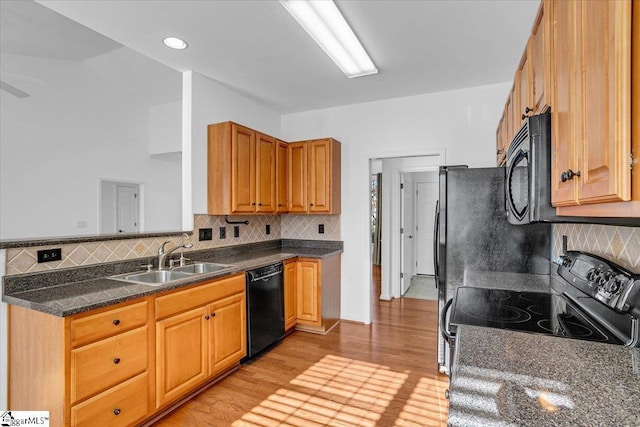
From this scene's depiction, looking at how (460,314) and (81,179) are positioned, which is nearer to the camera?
(460,314)

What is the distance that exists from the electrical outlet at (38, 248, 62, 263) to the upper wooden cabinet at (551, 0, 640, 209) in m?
2.66

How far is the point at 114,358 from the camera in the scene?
70.6 inches

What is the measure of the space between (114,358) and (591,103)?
7.64 ft

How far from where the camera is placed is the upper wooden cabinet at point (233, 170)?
3.11 metres

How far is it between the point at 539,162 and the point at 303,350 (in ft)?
8.87

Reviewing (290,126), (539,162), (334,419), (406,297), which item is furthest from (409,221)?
(539,162)

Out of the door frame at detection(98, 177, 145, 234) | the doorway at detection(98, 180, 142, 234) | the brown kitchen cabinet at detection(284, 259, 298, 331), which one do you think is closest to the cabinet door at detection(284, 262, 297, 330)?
the brown kitchen cabinet at detection(284, 259, 298, 331)

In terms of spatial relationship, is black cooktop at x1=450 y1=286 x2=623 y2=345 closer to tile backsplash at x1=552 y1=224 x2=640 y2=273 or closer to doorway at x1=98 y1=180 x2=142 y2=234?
tile backsplash at x1=552 y1=224 x2=640 y2=273

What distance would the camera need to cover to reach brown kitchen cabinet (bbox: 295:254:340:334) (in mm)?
3582

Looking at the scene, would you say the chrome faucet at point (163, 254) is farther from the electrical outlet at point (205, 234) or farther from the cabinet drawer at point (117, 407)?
the cabinet drawer at point (117, 407)

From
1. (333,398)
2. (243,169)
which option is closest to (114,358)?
(333,398)

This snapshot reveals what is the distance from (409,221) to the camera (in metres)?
6.04

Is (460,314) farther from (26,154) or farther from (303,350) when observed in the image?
(26,154)

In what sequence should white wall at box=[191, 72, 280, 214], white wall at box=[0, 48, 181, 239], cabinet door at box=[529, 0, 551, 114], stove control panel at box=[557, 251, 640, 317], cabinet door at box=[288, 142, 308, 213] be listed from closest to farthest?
1. stove control panel at box=[557, 251, 640, 317]
2. cabinet door at box=[529, 0, 551, 114]
3. white wall at box=[191, 72, 280, 214]
4. cabinet door at box=[288, 142, 308, 213]
5. white wall at box=[0, 48, 181, 239]
